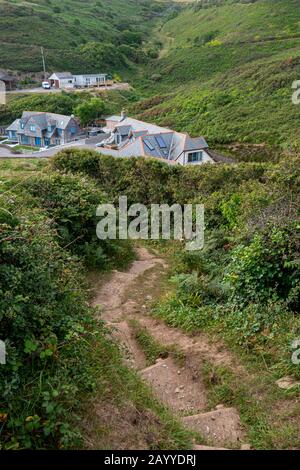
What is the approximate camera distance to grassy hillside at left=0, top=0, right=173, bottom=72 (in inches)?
2628

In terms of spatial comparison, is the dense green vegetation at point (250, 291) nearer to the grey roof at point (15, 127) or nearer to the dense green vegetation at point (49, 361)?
Answer: the dense green vegetation at point (49, 361)

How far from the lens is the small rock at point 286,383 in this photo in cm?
519

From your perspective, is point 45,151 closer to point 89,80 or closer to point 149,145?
point 149,145

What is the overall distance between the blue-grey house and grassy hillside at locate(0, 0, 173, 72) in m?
24.0

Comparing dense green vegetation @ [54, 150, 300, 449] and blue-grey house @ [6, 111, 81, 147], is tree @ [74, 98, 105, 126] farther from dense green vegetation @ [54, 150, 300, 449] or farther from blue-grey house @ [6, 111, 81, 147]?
dense green vegetation @ [54, 150, 300, 449]

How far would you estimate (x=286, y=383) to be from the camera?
530cm

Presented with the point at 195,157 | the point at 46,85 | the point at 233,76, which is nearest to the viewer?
the point at 195,157

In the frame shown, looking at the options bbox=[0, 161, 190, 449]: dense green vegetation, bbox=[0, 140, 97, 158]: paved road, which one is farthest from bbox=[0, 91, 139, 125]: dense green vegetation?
bbox=[0, 161, 190, 449]: dense green vegetation

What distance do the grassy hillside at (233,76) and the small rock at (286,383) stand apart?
19222 mm

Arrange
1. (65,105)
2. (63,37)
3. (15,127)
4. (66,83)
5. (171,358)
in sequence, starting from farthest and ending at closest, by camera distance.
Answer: (63,37)
(66,83)
(65,105)
(15,127)
(171,358)

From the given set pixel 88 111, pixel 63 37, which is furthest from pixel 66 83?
pixel 63 37

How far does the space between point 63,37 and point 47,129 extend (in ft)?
131

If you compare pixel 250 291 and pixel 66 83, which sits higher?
pixel 66 83

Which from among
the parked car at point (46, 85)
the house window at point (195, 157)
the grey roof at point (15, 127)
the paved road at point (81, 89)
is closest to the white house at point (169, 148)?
the house window at point (195, 157)
